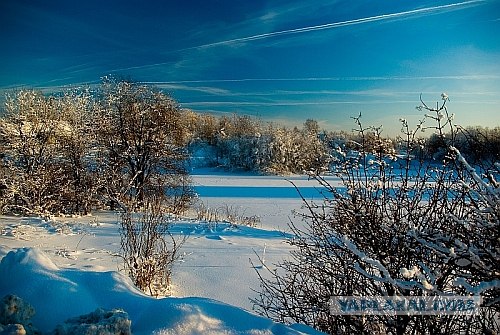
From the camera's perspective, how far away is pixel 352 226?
11.9ft

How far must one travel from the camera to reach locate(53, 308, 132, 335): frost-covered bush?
190cm

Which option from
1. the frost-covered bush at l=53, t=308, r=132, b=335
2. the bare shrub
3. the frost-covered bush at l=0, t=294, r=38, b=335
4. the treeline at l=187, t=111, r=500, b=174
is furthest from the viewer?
the treeline at l=187, t=111, r=500, b=174

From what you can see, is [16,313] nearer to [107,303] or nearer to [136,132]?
[107,303]

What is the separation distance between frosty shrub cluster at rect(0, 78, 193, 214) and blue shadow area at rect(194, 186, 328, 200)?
170 inches

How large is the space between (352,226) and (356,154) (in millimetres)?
829

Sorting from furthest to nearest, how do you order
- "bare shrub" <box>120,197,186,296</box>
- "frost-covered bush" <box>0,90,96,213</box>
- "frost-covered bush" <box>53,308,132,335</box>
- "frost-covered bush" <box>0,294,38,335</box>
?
1. "frost-covered bush" <box>0,90,96,213</box>
2. "bare shrub" <box>120,197,186,296</box>
3. "frost-covered bush" <box>0,294,38,335</box>
4. "frost-covered bush" <box>53,308,132,335</box>

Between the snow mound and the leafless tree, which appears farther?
the leafless tree

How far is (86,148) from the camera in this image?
16.3 m

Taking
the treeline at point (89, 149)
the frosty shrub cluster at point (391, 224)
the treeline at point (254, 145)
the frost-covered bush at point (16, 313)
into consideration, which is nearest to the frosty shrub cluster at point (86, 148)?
the treeline at point (89, 149)

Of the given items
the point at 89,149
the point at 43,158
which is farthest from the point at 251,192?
the point at 43,158

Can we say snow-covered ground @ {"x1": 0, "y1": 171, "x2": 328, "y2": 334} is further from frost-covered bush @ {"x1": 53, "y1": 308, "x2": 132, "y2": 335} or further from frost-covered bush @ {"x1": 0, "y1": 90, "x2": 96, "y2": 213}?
frost-covered bush @ {"x1": 0, "y1": 90, "x2": 96, "y2": 213}

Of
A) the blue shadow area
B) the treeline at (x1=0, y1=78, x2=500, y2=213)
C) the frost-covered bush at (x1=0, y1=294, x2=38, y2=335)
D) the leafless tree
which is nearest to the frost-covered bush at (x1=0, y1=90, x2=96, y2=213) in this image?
the treeline at (x1=0, y1=78, x2=500, y2=213)

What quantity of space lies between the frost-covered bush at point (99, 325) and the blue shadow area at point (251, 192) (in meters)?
18.5

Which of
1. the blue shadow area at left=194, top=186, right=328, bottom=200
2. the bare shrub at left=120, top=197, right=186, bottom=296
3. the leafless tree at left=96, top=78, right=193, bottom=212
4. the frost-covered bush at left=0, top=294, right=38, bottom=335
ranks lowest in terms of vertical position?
the blue shadow area at left=194, top=186, right=328, bottom=200
